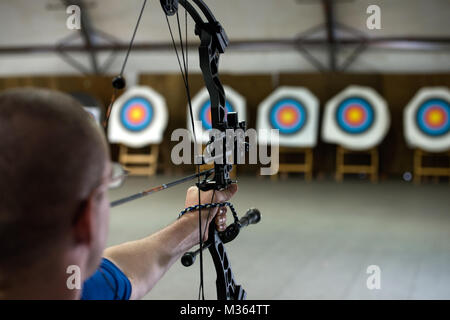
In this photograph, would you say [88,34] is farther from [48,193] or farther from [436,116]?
[48,193]

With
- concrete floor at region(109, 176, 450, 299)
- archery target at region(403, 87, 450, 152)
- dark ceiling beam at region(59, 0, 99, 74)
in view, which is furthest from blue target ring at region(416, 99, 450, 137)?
dark ceiling beam at region(59, 0, 99, 74)

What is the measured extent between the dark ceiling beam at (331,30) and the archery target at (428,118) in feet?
3.62

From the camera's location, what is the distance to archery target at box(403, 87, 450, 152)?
589cm

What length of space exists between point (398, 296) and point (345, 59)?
4684mm

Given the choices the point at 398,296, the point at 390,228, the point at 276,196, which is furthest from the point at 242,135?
the point at 276,196

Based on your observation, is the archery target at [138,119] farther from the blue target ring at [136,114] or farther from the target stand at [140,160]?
the target stand at [140,160]

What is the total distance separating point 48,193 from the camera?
18.9 inches

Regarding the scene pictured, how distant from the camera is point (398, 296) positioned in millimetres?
2170

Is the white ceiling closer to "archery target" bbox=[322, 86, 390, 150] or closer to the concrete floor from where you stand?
"archery target" bbox=[322, 86, 390, 150]

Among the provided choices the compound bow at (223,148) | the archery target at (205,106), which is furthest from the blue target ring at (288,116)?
the compound bow at (223,148)

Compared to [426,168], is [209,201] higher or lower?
higher

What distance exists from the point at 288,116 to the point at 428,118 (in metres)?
1.66

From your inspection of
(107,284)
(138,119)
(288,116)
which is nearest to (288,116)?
(288,116)

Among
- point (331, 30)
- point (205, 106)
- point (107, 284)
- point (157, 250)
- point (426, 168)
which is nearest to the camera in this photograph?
point (107, 284)
